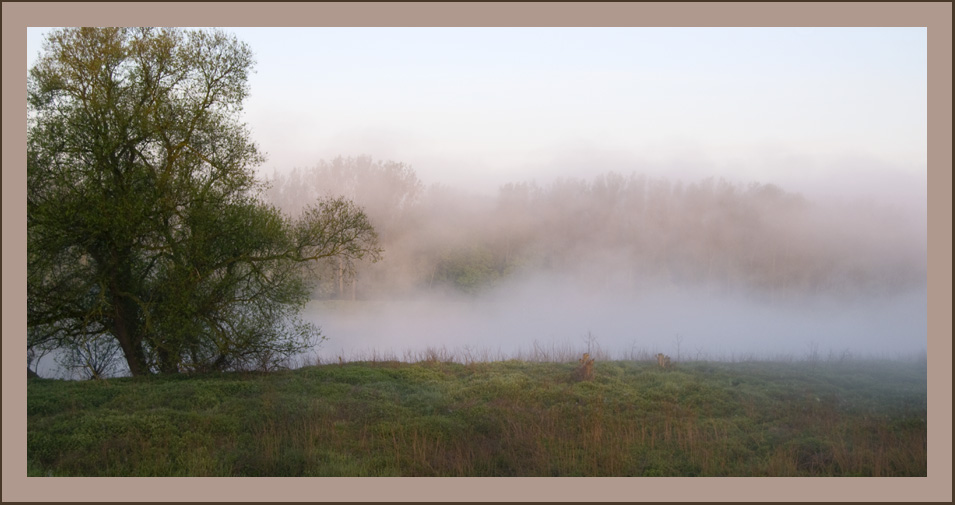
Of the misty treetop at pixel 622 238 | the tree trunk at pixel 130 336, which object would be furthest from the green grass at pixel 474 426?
the misty treetop at pixel 622 238

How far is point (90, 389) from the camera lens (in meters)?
13.9

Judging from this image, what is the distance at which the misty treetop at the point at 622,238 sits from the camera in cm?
3528

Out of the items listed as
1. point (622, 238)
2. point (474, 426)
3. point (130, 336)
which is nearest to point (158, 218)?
point (130, 336)

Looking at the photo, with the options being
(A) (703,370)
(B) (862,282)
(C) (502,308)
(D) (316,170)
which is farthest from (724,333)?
(D) (316,170)

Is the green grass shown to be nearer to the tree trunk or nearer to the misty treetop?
the tree trunk

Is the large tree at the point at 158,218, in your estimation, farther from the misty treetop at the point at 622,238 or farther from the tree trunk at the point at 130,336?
the misty treetop at the point at 622,238

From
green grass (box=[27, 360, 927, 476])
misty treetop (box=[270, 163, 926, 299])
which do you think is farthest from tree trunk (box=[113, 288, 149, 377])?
misty treetop (box=[270, 163, 926, 299])

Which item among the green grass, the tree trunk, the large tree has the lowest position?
the green grass

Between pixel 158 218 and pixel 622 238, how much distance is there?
37638mm

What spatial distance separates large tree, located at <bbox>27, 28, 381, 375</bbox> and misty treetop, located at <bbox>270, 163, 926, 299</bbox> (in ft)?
54.3

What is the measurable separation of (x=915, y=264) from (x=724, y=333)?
1186 cm

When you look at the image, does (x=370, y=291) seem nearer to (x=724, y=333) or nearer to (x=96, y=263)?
(x=724, y=333)

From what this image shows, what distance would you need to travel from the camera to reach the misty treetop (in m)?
35.3

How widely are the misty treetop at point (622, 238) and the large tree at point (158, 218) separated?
16.5 meters
